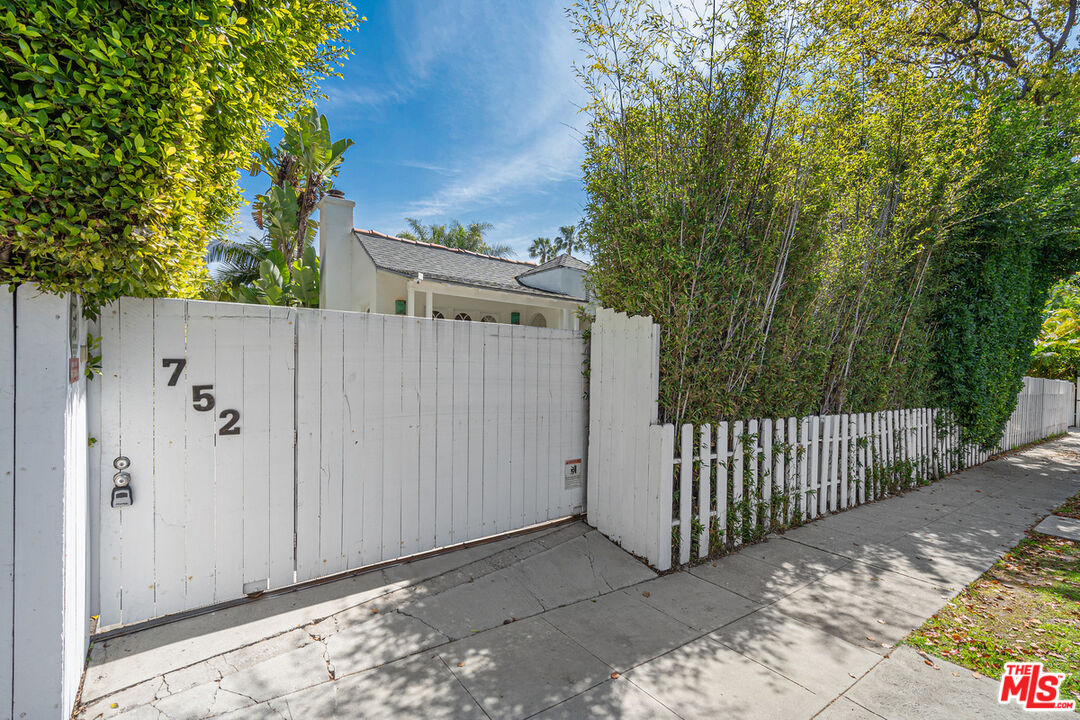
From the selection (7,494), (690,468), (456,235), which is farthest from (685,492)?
(456,235)

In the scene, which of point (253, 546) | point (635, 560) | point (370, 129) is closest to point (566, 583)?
point (635, 560)

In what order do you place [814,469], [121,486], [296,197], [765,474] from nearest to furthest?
[121,486], [765,474], [814,469], [296,197]

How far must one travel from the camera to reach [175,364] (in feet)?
8.20

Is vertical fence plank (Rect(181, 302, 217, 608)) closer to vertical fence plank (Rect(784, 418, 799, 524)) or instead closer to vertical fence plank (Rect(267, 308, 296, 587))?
vertical fence plank (Rect(267, 308, 296, 587))

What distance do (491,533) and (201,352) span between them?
2452mm

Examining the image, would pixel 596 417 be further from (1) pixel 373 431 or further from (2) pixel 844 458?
(2) pixel 844 458

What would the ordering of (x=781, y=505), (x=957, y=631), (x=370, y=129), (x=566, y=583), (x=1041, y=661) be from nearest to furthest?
(x=1041, y=661) < (x=957, y=631) < (x=566, y=583) < (x=781, y=505) < (x=370, y=129)

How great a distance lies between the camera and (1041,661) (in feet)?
8.01

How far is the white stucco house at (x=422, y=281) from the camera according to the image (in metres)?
9.87

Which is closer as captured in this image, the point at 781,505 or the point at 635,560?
the point at 635,560

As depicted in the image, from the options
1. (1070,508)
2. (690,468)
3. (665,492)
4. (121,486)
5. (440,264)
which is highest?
(440,264)

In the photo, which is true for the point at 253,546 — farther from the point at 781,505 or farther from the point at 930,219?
the point at 930,219

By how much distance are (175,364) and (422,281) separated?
6.82 m

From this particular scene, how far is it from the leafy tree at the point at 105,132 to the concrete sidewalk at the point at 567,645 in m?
1.94
